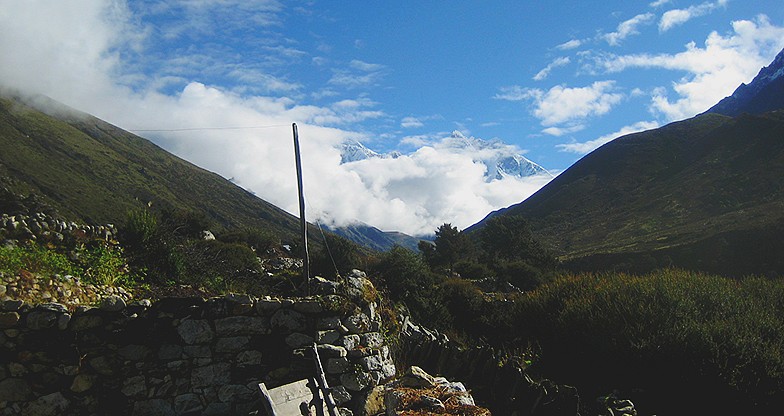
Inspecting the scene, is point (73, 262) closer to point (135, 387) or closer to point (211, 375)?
point (135, 387)

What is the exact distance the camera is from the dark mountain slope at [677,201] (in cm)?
4494

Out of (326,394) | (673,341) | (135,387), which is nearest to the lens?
(326,394)

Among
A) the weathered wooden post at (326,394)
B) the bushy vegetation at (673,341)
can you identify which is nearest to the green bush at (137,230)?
the weathered wooden post at (326,394)

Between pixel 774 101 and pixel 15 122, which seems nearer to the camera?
pixel 15 122

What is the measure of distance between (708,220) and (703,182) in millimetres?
24800

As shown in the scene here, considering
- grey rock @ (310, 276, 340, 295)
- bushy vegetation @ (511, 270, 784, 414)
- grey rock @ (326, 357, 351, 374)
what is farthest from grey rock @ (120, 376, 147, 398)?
bushy vegetation @ (511, 270, 784, 414)

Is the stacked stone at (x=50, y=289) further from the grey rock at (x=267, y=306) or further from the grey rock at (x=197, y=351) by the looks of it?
the grey rock at (x=267, y=306)

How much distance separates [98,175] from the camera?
95.3 metres

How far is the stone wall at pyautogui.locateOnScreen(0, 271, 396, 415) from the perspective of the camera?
571 cm

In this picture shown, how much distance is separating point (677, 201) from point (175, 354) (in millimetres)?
88324

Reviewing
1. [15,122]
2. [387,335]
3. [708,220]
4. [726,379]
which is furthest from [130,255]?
[15,122]

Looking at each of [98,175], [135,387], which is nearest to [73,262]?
[135,387]

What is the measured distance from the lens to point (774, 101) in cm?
14238

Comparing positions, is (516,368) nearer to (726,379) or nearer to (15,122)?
(726,379)
